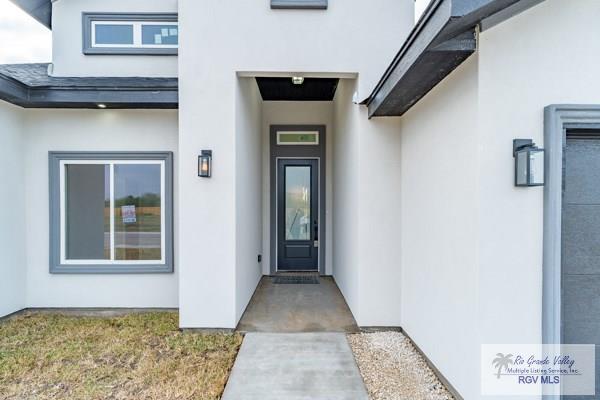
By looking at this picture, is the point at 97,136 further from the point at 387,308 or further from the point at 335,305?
the point at 387,308

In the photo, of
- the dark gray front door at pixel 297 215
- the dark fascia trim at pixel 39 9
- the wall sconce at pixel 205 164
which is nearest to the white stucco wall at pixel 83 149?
the wall sconce at pixel 205 164

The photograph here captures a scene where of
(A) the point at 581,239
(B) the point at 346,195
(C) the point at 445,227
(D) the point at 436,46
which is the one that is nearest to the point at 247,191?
(B) the point at 346,195

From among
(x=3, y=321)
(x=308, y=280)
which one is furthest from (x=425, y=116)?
(x=3, y=321)

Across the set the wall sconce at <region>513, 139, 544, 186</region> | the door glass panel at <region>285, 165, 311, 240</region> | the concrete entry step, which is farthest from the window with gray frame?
the wall sconce at <region>513, 139, 544, 186</region>

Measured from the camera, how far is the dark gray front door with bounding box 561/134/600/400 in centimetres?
258

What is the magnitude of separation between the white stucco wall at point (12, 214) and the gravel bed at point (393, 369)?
4.56 m

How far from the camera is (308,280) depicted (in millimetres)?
6605

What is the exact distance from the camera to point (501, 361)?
8.17 feet

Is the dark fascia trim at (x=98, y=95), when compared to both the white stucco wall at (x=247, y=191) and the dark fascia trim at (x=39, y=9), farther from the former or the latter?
the dark fascia trim at (x=39, y=9)

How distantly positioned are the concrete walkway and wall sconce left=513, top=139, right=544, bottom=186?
82.0 inches

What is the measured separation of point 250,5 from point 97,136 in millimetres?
2810

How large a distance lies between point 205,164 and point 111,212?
1.99m

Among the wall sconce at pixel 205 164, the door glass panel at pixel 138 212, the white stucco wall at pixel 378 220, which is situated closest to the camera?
the wall sconce at pixel 205 164

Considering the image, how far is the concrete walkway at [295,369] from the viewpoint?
2938 mm
